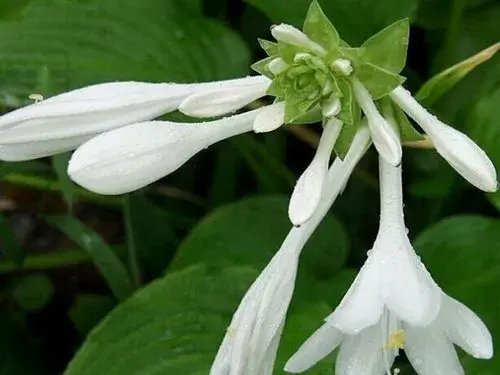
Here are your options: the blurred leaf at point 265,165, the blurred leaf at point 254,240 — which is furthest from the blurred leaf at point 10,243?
the blurred leaf at point 265,165

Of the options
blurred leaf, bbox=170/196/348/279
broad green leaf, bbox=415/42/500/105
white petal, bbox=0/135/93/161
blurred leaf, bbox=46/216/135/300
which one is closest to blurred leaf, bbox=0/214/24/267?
blurred leaf, bbox=46/216/135/300

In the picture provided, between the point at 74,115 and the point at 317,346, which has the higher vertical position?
the point at 74,115

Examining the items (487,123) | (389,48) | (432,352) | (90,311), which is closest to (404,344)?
(432,352)

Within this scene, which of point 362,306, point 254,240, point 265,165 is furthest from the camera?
point 265,165

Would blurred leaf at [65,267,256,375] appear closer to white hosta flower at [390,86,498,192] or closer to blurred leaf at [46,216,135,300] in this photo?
blurred leaf at [46,216,135,300]

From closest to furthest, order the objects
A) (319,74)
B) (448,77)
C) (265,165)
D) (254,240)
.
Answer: (319,74), (448,77), (254,240), (265,165)

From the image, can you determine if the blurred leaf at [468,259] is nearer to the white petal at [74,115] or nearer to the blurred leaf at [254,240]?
the blurred leaf at [254,240]

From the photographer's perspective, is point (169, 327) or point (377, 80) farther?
point (169, 327)

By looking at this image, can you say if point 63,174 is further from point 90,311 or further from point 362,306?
point 362,306
